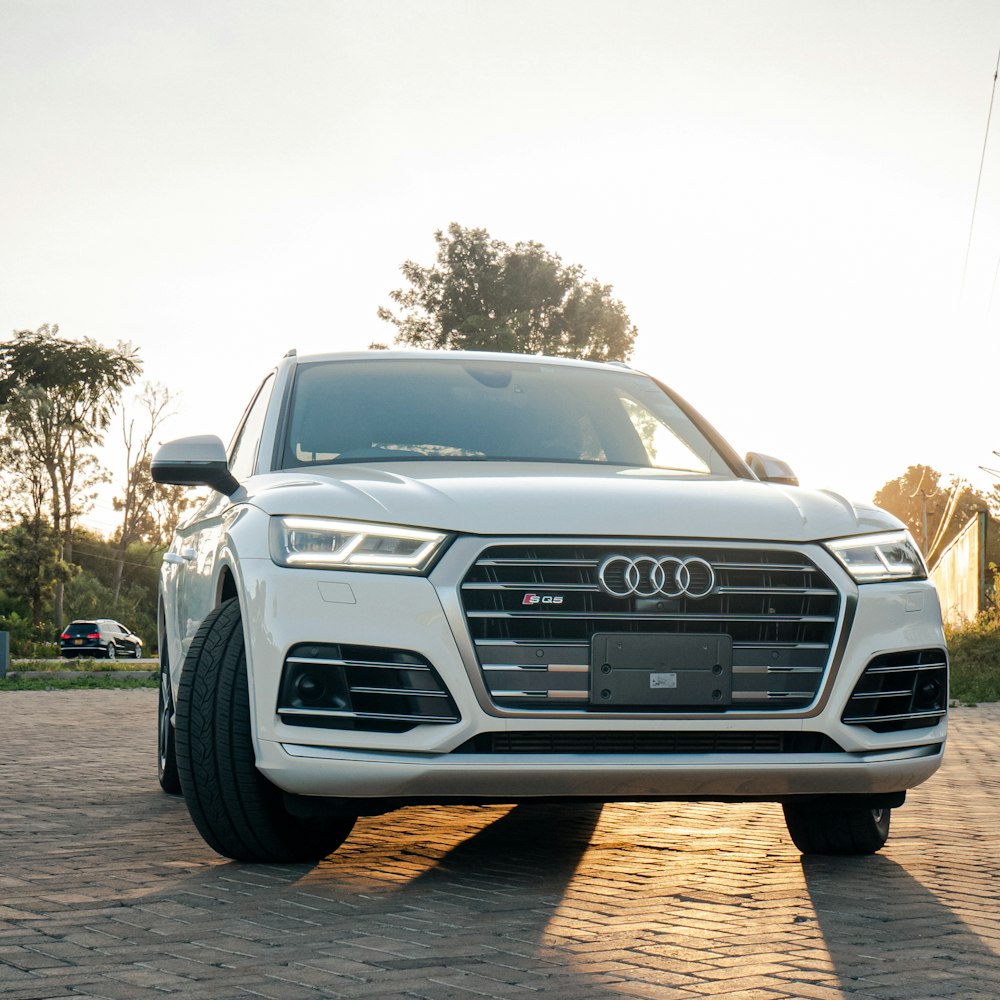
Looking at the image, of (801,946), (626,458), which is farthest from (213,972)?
(626,458)

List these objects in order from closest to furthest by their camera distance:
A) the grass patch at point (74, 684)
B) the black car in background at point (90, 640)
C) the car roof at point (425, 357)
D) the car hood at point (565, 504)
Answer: the car hood at point (565, 504) → the car roof at point (425, 357) → the grass patch at point (74, 684) → the black car in background at point (90, 640)

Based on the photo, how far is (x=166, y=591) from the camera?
696 cm

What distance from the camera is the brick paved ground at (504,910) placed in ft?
11.3

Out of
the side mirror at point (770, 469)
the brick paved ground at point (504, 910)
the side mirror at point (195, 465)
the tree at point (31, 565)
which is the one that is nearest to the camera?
the brick paved ground at point (504, 910)

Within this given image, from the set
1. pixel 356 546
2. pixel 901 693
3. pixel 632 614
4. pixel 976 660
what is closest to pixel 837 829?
pixel 901 693

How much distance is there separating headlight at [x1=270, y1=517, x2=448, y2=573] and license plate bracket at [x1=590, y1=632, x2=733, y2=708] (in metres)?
0.56

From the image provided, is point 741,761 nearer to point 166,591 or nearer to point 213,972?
point 213,972

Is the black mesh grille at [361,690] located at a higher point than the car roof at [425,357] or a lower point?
lower

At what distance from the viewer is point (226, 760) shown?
4527 millimetres

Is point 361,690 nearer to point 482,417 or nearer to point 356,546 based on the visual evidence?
point 356,546

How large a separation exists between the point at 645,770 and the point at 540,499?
2.83 ft

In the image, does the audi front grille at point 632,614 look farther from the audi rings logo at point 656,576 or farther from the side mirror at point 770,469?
the side mirror at point 770,469

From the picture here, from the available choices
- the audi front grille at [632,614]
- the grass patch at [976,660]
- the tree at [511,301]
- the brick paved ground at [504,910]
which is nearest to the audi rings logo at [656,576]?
the audi front grille at [632,614]

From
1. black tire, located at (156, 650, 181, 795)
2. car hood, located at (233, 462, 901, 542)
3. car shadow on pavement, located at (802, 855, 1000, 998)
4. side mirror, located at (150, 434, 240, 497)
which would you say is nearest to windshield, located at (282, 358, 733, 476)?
side mirror, located at (150, 434, 240, 497)
